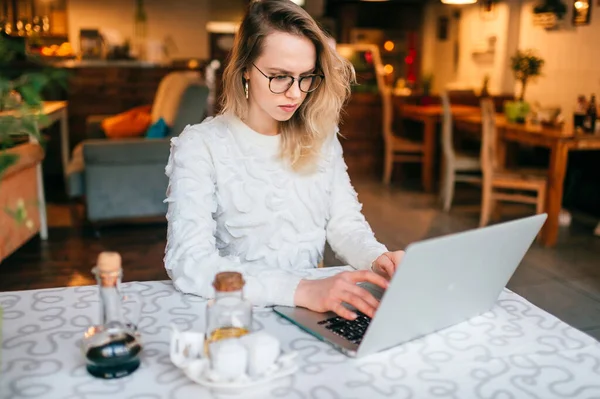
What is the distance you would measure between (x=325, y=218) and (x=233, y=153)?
302mm

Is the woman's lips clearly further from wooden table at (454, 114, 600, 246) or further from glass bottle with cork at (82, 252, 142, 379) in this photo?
wooden table at (454, 114, 600, 246)

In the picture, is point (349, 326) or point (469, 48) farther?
point (469, 48)

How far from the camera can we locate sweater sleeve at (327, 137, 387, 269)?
1.49 metres

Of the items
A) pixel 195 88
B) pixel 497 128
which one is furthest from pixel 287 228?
pixel 497 128

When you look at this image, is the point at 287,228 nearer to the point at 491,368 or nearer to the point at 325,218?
the point at 325,218

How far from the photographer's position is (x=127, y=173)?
Result: 175 inches

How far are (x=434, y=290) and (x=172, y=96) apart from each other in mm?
4096

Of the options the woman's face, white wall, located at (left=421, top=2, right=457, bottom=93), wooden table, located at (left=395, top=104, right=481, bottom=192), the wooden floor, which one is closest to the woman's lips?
the woman's face

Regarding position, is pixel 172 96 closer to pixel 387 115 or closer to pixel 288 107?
pixel 387 115

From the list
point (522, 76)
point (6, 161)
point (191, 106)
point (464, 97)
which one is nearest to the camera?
point (6, 161)

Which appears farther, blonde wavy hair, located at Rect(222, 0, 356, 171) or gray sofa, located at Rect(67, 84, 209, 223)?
gray sofa, located at Rect(67, 84, 209, 223)

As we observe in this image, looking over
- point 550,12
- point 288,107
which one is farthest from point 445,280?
point 550,12

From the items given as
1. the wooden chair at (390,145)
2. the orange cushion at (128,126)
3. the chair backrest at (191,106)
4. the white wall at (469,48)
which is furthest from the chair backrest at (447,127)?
the orange cushion at (128,126)

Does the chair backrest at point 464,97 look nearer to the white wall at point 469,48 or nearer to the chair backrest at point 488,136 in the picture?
the white wall at point 469,48
